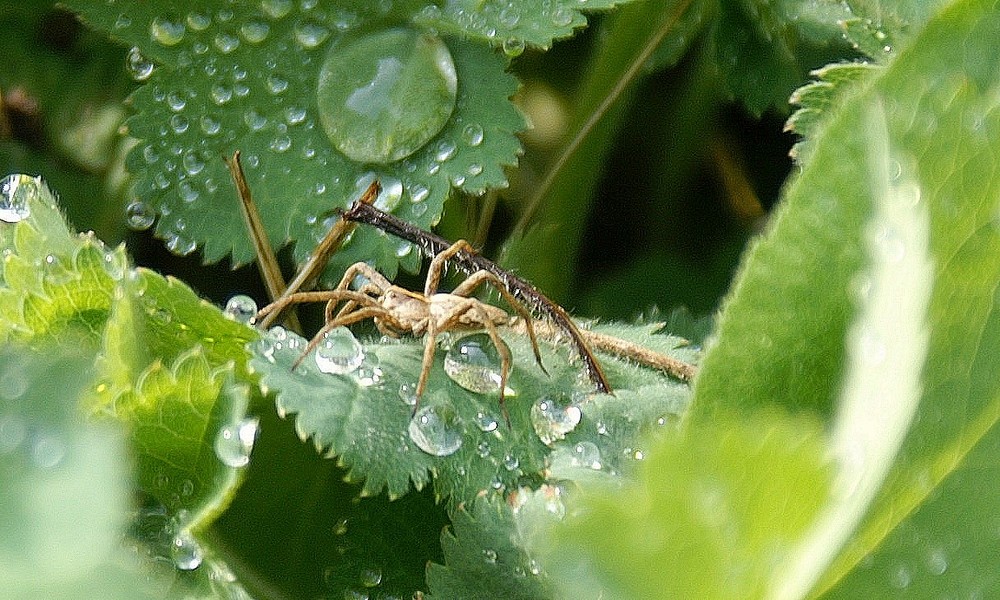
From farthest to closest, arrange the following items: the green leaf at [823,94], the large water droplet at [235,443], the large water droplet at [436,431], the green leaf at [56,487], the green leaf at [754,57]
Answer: the green leaf at [754,57] < the green leaf at [823,94] < the large water droplet at [436,431] < the large water droplet at [235,443] < the green leaf at [56,487]

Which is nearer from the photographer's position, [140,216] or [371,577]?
[371,577]

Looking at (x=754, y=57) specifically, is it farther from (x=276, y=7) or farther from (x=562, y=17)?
(x=276, y=7)

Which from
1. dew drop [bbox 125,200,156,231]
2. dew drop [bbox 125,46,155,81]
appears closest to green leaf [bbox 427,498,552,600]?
dew drop [bbox 125,200,156,231]

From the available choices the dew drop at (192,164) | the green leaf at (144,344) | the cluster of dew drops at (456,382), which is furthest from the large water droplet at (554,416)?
the dew drop at (192,164)

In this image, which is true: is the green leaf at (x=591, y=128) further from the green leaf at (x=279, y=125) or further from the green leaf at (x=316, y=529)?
the green leaf at (x=316, y=529)

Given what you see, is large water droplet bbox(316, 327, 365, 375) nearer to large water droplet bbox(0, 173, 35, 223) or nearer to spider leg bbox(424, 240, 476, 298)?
spider leg bbox(424, 240, 476, 298)

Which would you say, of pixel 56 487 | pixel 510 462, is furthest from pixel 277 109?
pixel 56 487
